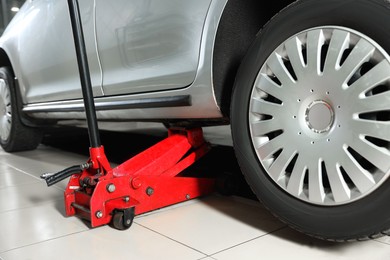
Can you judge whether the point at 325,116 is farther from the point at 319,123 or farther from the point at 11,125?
the point at 11,125

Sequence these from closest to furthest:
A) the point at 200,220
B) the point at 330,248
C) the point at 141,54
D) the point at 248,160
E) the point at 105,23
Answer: the point at 330,248 → the point at 248,160 → the point at 200,220 → the point at 141,54 → the point at 105,23

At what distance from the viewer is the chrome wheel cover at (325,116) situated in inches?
39.8

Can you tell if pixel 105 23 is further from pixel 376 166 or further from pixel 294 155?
pixel 376 166

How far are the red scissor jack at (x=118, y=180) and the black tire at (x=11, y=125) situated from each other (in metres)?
1.88

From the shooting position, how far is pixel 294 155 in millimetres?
1153

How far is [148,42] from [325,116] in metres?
0.83

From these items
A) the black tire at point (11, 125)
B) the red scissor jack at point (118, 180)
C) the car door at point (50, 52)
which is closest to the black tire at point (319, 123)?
the red scissor jack at point (118, 180)

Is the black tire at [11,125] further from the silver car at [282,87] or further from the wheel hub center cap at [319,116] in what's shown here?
the wheel hub center cap at [319,116]

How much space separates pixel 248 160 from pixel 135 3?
0.86 metres

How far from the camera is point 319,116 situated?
111cm

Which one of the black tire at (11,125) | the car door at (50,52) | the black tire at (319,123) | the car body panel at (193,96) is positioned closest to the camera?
the black tire at (319,123)

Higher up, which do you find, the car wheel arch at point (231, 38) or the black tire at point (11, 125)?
the car wheel arch at point (231, 38)

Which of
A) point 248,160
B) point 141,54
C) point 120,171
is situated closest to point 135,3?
point 141,54

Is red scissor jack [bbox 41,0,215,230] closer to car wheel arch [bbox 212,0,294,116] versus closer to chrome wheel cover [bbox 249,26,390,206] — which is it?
car wheel arch [bbox 212,0,294,116]
